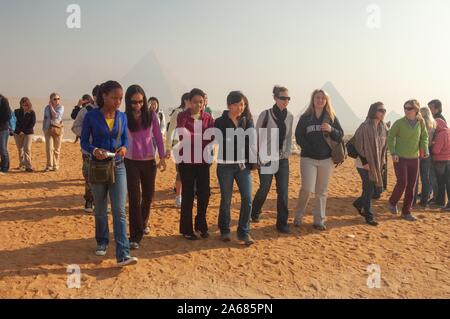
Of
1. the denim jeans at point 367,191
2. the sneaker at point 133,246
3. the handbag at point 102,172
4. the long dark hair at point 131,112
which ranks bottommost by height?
the sneaker at point 133,246

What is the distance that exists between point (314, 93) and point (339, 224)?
2381mm

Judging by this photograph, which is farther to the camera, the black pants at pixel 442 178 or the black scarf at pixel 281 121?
the black pants at pixel 442 178

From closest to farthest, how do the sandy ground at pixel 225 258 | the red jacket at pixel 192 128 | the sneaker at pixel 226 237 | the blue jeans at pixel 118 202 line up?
1. the sandy ground at pixel 225 258
2. the blue jeans at pixel 118 202
3. the red jacket at pixel 192 128
4. the sneaker at pixel 226 237

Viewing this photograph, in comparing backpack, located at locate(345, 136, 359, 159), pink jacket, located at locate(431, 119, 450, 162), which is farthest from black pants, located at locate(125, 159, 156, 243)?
pink jacket, located at locate(431, 119, 450, 162)

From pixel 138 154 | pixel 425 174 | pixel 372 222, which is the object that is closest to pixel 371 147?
pixel 372 222

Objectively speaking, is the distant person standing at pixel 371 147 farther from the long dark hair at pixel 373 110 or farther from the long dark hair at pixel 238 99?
the long dark hair at pixel 238 99

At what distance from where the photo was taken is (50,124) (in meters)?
10.0

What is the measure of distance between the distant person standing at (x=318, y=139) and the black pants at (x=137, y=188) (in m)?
2.44

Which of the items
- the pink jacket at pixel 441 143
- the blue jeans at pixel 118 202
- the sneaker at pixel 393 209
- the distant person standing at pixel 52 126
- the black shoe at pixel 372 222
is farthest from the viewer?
the distant person standing at pixel 52 126

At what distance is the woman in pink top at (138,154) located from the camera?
4.68m

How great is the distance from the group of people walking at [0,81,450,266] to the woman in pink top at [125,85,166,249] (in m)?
0.01

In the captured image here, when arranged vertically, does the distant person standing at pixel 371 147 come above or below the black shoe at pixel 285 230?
above

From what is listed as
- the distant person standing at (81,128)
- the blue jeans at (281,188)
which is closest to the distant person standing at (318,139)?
the blue jeans at (281,188)
